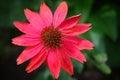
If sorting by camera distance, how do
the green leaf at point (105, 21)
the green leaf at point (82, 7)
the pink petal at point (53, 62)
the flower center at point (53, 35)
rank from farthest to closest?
the green leaf at point (105, 21), the green leaf at point (82, 7), the flower center at point (53, 35), the pink petal at point (53, 62)

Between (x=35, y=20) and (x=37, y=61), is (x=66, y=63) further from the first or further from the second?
(x=35, y=20)

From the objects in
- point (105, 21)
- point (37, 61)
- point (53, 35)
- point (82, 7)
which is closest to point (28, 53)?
point (37, 61)

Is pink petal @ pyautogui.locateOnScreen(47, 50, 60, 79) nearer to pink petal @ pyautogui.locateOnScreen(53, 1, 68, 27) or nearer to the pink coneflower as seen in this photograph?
the pink coneflower

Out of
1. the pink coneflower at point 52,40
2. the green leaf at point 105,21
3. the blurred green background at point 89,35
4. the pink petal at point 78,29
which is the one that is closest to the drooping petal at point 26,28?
the pink coneflower at point 52,40

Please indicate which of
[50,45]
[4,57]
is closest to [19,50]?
[4,57]

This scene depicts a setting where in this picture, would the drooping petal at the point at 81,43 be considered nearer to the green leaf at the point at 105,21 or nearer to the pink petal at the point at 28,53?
the pink petal at the point at 28,53

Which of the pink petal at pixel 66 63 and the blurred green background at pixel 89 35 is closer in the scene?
the pink petal at pixel 66 63

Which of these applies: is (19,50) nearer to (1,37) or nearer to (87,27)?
(1,37)

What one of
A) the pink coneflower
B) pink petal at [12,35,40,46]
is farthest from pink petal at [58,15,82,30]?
pink petal at [12,35,40,46]
